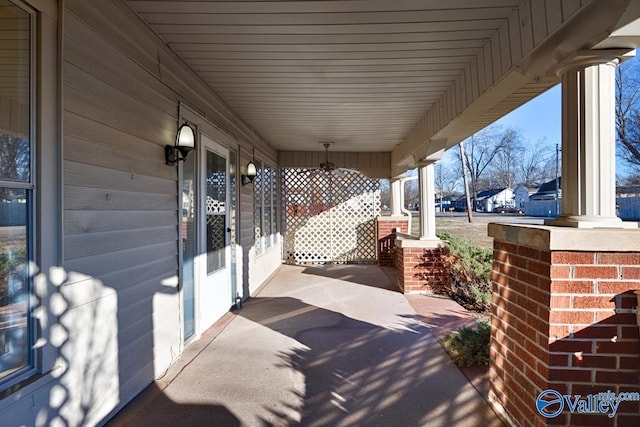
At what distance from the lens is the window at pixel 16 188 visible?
145 cm

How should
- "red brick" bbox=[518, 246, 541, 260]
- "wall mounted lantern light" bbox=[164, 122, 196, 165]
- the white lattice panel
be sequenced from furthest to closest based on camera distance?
the white lattice panel → "wall mounted lantern light" bbox=[164, 122, 196, 165] → "red brick" bbox=[518, 246, 541, 260]

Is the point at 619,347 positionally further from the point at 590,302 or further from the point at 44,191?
the point at 44,191

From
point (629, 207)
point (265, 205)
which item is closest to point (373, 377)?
point (265, 205)

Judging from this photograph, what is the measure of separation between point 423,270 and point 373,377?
2.85 m

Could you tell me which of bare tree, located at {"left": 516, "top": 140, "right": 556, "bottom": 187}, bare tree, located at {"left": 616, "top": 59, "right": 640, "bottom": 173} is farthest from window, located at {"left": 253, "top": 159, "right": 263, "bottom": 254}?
bare tree, located at {"left": 516, "top": 140, "right": 556, "bottom": 187}

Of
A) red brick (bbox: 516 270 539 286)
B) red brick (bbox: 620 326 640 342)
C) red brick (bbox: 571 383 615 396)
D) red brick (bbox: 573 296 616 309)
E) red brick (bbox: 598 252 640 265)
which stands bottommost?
red brick (bbox: 571 383 615 396)

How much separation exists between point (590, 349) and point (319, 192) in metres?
6.68

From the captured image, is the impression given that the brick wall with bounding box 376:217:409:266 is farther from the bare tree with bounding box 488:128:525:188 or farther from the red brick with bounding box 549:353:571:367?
the bare tree with bounding box 488:128:525:188

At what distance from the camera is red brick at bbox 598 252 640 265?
5.28ft

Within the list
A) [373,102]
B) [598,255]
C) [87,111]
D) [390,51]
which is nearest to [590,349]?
[598,255]

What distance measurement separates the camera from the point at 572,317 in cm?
164

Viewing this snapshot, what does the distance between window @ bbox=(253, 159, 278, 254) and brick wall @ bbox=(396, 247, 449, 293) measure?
7.79 feet

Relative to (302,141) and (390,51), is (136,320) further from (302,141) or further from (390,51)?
(302,141)

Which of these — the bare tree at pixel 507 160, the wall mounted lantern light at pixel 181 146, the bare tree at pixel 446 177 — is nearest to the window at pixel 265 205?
the wall mounted lantern light at pixel 181 146
